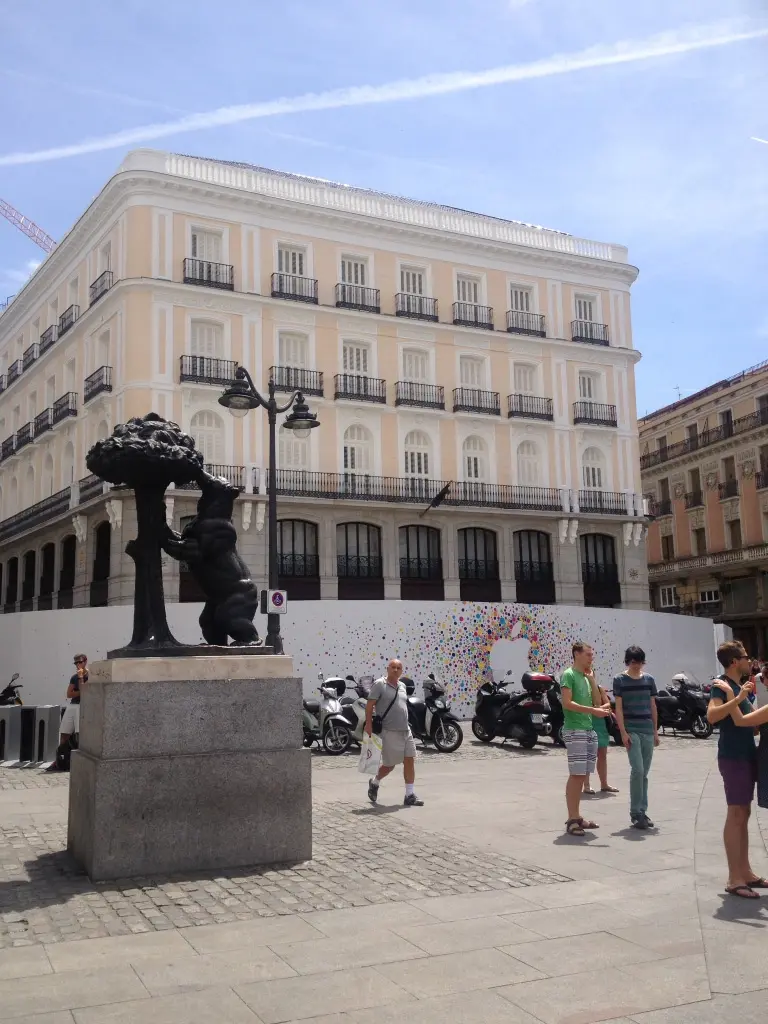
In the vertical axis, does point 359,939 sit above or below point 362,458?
below

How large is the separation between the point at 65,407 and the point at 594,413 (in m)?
19.7

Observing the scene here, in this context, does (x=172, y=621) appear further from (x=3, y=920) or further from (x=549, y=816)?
(x=3, y=920)

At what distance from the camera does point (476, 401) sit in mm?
35438

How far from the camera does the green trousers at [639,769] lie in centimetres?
862

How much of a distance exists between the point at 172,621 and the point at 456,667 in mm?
6016

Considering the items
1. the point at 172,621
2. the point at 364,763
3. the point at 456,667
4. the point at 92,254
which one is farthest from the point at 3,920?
the point at 92,254

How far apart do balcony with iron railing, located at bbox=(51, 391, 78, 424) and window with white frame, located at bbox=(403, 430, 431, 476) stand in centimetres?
1176

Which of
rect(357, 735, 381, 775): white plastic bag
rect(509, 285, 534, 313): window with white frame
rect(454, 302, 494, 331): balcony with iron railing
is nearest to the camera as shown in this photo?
rect(357, 735, 381, 775): white plastic bag

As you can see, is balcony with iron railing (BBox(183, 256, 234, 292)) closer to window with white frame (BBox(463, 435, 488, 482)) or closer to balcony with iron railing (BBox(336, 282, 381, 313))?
balcony with iron railing (BBox(336, 282, 381, 313))

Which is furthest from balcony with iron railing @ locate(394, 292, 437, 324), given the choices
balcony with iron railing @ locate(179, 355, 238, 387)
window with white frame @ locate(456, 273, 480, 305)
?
balcony with iron railing @ locate(179, 355, 238, 387)

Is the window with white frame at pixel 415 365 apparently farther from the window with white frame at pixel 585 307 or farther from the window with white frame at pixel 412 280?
the window with white frame at pixel 585 307

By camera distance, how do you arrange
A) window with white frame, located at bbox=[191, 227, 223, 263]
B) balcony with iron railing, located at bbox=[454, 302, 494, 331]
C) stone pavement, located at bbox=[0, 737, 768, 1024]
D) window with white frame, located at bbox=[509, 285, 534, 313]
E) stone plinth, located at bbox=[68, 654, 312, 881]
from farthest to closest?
window with white frame, located at bbox=[509, 285, 534, 313], balcony with iron railing, located at bbox=[454, 302, 494, 331], window with white frame, located at bbox=[191, 227, 223, 263], stone plinth, located at bbox=[68, 654, 312, 881], stone pavement, located at bbox=[0, 737, 768, 1024]

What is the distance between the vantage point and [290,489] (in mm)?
31688

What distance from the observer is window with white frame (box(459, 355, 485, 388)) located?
35.8m
